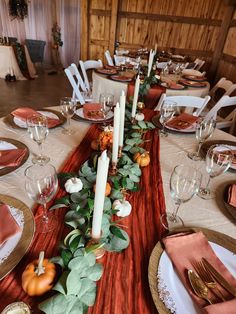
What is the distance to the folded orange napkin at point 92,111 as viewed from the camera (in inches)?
52.2

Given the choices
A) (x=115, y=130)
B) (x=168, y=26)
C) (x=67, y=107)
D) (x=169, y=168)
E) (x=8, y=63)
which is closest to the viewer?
(x=115, y=130)

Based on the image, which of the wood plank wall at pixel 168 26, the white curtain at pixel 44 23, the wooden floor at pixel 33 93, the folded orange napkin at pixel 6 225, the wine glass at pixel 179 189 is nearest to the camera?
the folded orange napkin at pixel 6 225

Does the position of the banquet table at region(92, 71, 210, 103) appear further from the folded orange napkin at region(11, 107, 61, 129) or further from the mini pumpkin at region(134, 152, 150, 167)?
the mini pumpkin at region(134, 152, 150, 167)

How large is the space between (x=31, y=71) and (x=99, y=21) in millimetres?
1986

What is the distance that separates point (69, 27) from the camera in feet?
21.6

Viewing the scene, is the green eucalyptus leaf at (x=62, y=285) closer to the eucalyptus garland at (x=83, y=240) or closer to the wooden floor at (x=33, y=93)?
the eucalyptus garland at (x=83, y=240)

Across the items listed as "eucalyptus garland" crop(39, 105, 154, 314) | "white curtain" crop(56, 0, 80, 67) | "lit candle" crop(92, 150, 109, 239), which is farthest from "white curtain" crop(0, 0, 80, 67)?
"lit candle" crop(92, 150, 109, 239)

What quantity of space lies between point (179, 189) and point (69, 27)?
23.9 feet

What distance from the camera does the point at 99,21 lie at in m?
5.25

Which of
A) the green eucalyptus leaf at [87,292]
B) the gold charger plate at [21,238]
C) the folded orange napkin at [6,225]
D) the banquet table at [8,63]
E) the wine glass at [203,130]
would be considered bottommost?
the banquet table at [8,63]

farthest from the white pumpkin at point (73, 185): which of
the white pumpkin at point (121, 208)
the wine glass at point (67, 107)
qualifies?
the wine glass at point (67, 107)

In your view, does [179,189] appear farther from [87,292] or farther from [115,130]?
[87,292]

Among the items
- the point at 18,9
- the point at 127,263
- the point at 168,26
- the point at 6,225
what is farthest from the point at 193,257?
the point at 18,9

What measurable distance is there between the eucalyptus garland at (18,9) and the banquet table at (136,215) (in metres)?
6.32
